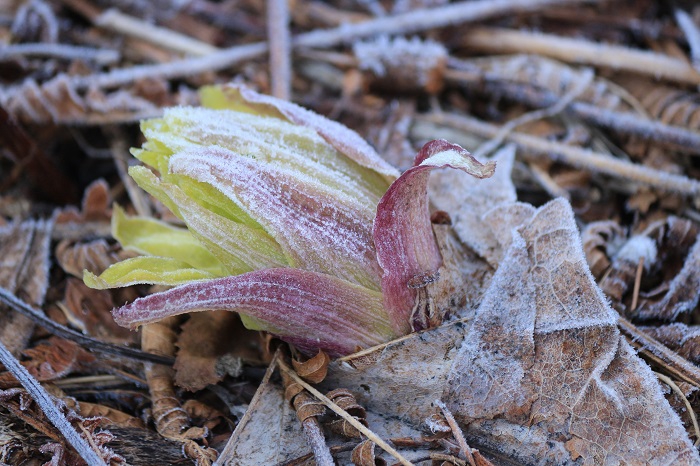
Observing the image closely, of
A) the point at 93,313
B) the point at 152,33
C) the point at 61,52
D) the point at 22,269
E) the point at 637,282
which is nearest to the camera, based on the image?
the point at 637,282

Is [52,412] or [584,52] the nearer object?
[52,412]

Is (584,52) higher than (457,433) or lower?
higher

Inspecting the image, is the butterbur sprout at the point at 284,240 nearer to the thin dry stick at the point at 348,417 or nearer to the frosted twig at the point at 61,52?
the thin dry stick at the point at 348,417

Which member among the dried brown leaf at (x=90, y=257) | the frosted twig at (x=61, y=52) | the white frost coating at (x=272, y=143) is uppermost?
the frosted twig at (x=61, y=52)

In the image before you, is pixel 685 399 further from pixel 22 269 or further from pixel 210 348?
pixel 22 269

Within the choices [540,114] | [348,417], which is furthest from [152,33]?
[348,417]

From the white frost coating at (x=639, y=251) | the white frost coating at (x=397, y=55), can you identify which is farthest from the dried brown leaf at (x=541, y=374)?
the white frost coating at (x=397, y=55)
